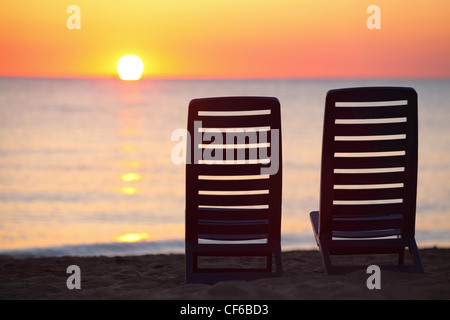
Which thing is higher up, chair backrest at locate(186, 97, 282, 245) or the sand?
chair backrest at locate(186, 97, 282, 245)

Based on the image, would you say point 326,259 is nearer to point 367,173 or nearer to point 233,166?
point 367,173

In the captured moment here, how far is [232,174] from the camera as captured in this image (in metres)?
3.96

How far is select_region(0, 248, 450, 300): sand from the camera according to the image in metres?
3.38

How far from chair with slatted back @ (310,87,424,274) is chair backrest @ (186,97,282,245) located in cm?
32

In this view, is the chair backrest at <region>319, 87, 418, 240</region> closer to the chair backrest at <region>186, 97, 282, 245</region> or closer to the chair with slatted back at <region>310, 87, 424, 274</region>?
the chair with slatted back at <region>310, 87, 424, 274</region>

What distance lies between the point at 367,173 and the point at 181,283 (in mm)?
1628

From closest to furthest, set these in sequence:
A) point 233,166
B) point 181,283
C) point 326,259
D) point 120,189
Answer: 1. point 233,166
2. point 326,259
3. point 181,283
4. point 120,189

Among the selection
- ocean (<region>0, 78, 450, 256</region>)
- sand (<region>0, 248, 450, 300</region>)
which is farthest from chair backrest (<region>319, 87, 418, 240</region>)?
ocean (<region>0, 78, 450, 256</region>)

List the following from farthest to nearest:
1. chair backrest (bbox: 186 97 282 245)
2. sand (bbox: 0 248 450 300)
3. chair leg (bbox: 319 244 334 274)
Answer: chair leg (bbox: 319 244 334 274), chair backrest (bbox: 186 97 282 245), sand (bbox: 0 248 450 300)

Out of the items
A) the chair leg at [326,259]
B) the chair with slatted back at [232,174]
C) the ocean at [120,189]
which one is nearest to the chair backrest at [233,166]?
the chair with slatted back at [232,174]

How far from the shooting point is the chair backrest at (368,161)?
3.88 metres

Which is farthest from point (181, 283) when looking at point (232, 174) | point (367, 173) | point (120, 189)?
point (120, 189)

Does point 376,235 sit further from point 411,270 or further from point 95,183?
point 95,183
